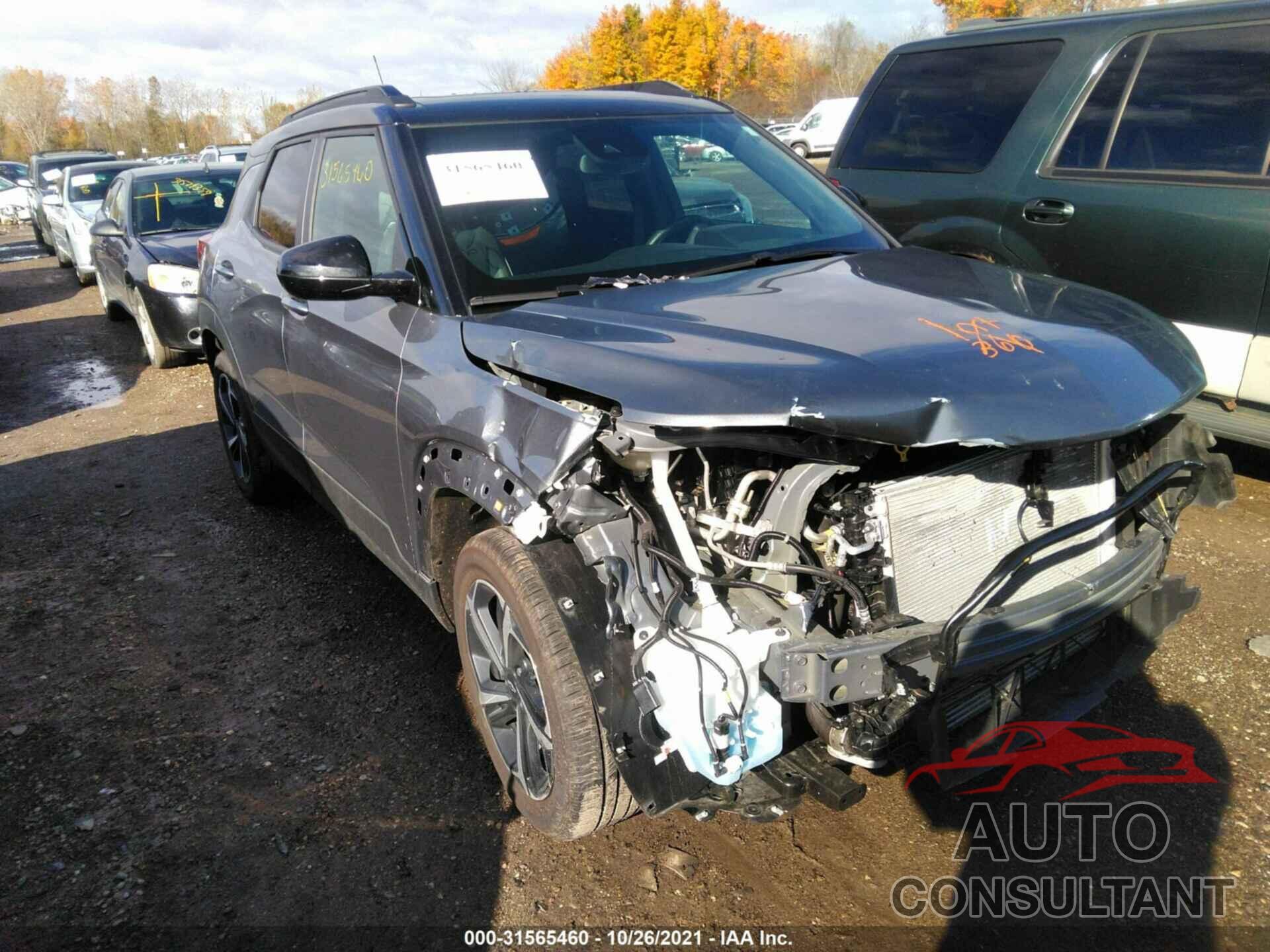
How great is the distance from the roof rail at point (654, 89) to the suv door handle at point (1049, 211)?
71.5 inches

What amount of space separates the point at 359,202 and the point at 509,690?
1.82m

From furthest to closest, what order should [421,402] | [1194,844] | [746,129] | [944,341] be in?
[746,129], [421,402], [1194,844], [944,341]

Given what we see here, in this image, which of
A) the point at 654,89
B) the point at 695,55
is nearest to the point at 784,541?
the point at 654,89

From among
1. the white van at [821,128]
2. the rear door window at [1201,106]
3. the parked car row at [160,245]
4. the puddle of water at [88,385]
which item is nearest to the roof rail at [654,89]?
the rear door window at [1201,106]

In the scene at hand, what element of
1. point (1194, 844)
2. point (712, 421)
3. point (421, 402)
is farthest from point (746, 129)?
point (1194, 844)

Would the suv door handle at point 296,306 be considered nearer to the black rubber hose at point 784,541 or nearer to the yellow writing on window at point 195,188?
the black rubber hose at point 784,541

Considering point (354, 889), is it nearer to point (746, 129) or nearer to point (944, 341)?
point (944, 341)

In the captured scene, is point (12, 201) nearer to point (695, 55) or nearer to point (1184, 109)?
point (1184, 109)

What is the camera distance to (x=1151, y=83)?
4.60m

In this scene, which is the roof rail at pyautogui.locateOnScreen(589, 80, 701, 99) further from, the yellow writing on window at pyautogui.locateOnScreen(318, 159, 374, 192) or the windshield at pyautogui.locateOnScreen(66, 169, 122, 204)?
the windshield at pyautogui.locateOnScreen(66, 169, 122, 204)

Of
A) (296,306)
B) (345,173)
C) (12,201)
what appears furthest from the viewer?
(12,201)

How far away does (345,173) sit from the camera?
11.7 feet

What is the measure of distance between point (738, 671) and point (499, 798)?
118 centimetres

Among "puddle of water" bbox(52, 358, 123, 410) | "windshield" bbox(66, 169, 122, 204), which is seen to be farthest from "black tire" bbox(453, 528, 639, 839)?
"windshield" bbox(66, 169, 122, 204)
